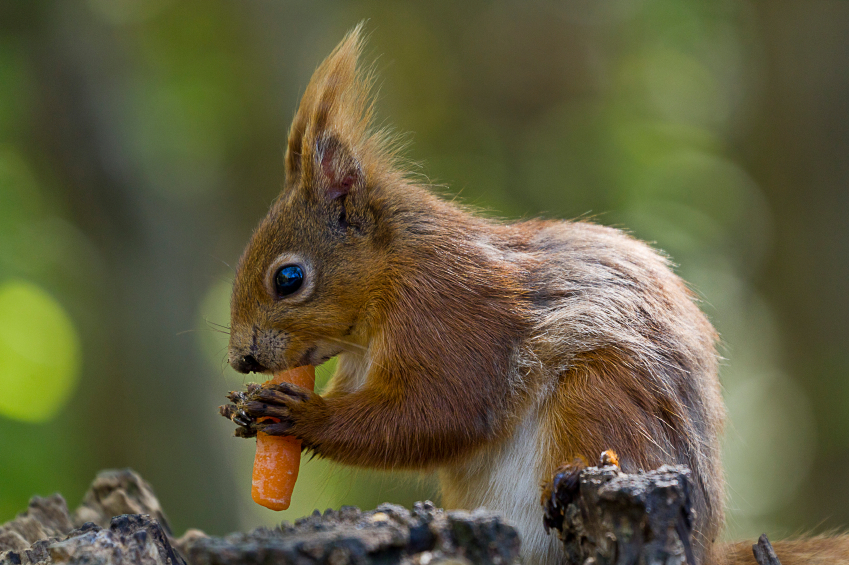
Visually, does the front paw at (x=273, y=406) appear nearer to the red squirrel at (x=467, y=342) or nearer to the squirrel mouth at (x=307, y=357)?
the red squirrel at (x=467, y=342)

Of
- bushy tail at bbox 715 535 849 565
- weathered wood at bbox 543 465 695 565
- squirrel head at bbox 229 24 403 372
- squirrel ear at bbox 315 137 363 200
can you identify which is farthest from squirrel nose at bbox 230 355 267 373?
bushy tail at bbox 715 535 849 565

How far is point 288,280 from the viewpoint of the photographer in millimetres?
2633

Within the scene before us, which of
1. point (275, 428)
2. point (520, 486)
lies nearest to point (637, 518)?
point (520, 486)

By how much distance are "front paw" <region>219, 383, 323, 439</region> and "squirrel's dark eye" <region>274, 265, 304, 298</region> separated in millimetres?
391

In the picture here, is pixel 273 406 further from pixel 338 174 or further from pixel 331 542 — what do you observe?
pixel 331 542

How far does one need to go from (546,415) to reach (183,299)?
14.9 ft

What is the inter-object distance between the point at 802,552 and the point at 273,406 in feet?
6.34

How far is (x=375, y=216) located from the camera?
2777 millimetres

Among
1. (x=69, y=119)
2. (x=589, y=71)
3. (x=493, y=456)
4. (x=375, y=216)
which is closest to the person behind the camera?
(x=493, y=456)

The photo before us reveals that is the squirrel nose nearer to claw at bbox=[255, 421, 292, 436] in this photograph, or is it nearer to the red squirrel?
the red squirrel

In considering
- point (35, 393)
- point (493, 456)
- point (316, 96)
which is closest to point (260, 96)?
point (35, 393)

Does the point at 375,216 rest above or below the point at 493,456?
above

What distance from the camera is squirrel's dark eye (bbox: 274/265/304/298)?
263 cm

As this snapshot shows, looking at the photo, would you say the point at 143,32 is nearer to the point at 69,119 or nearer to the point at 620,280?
the point at 69,119
